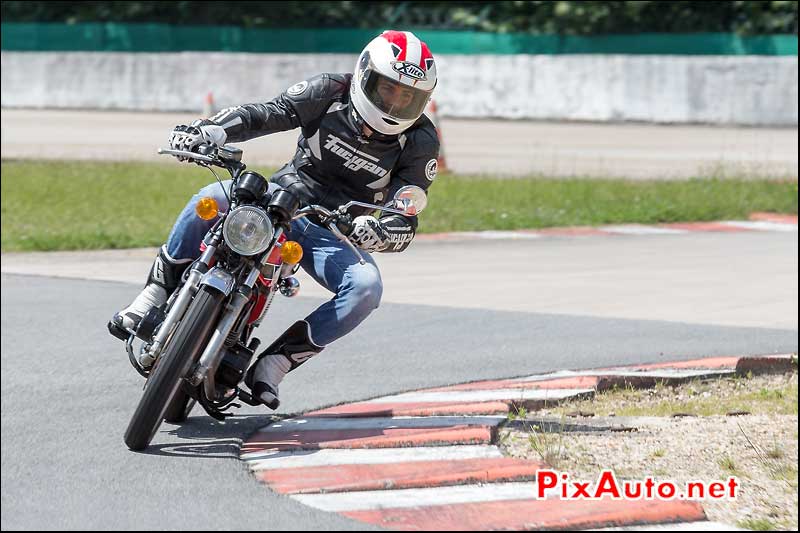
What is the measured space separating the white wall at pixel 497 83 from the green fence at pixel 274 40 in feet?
4.11

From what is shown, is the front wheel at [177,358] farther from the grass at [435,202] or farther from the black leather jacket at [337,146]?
the grass at [435,202]

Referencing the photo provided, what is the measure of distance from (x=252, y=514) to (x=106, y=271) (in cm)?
675

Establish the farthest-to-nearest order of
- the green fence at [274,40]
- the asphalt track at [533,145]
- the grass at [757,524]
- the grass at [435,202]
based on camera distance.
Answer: the green fence at [274,40]
the asphalt track at [533,145]
the grass at [435,202]
the grass at [757,524]

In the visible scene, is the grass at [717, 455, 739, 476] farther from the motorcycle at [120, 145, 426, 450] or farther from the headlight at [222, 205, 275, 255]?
the headlight at [222, 205, 275, 255]

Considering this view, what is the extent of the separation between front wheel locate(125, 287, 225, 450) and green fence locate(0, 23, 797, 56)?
25848 millimetres

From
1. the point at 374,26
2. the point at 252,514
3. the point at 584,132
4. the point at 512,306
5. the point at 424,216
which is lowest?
the point at 252,514

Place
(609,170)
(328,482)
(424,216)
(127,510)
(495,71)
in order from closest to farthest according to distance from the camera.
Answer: (127,510) < (328,482) < (424,216) < (609,170) < (495,71)

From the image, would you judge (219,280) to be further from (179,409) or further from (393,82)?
(393,82)

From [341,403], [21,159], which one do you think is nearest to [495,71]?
[21,159]

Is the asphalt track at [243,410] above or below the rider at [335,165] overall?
below

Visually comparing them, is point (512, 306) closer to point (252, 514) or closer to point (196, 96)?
point (252, 514)

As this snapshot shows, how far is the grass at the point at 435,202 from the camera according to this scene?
13617 mm

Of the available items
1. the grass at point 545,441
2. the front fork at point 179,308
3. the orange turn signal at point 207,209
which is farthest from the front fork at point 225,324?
the grass at point 545,441

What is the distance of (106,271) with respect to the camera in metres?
11.2
